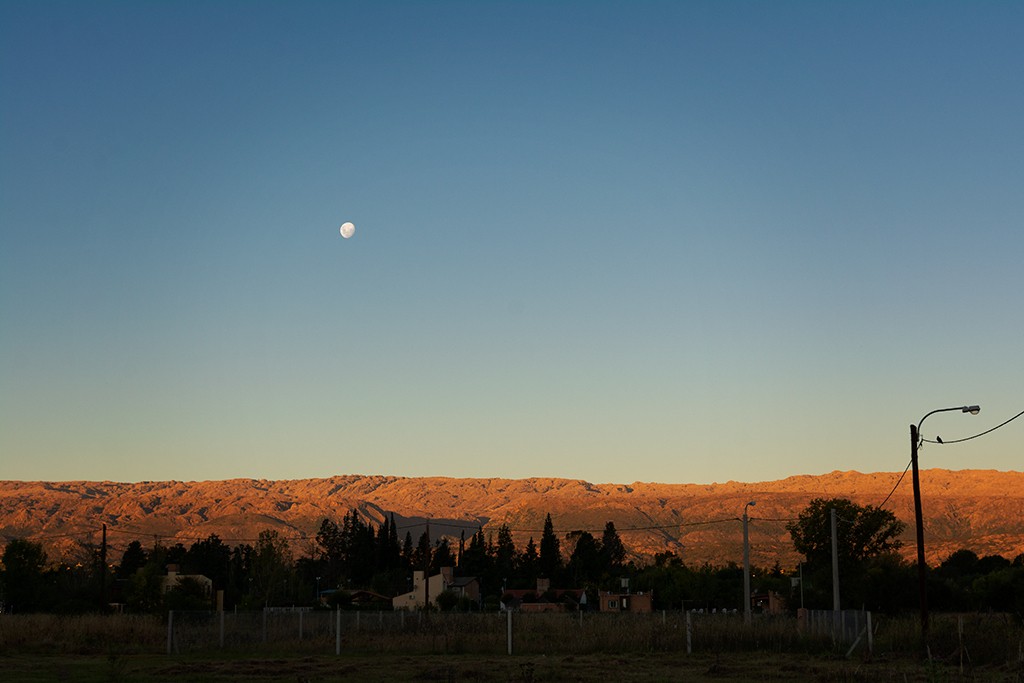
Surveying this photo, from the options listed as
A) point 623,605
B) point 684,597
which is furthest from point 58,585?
point 684,597

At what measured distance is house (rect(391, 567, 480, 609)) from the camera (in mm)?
125125

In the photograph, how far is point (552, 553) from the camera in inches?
6619

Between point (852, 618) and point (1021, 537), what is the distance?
15833cm

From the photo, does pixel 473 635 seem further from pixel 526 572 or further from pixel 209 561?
pixel 209 561

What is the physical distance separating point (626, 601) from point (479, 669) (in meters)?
90.4

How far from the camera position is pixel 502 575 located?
530 ft

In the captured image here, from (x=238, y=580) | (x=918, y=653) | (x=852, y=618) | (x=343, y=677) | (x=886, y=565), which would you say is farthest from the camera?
(x=238, y=580)

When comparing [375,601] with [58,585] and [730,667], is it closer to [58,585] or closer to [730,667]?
[58,585]

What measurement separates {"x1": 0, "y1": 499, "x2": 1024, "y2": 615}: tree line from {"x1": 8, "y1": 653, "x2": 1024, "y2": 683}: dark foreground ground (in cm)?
2008

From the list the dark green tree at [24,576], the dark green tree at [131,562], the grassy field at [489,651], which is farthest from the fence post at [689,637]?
the dark green tree at [131,562]

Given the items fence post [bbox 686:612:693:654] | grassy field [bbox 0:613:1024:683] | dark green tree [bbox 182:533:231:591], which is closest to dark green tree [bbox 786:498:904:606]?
grassy field [bbox 0:613:1024:683]

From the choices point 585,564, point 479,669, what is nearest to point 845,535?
point 585,564

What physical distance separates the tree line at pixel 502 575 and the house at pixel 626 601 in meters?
4.61

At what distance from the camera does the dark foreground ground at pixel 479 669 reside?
3222 centimetres
